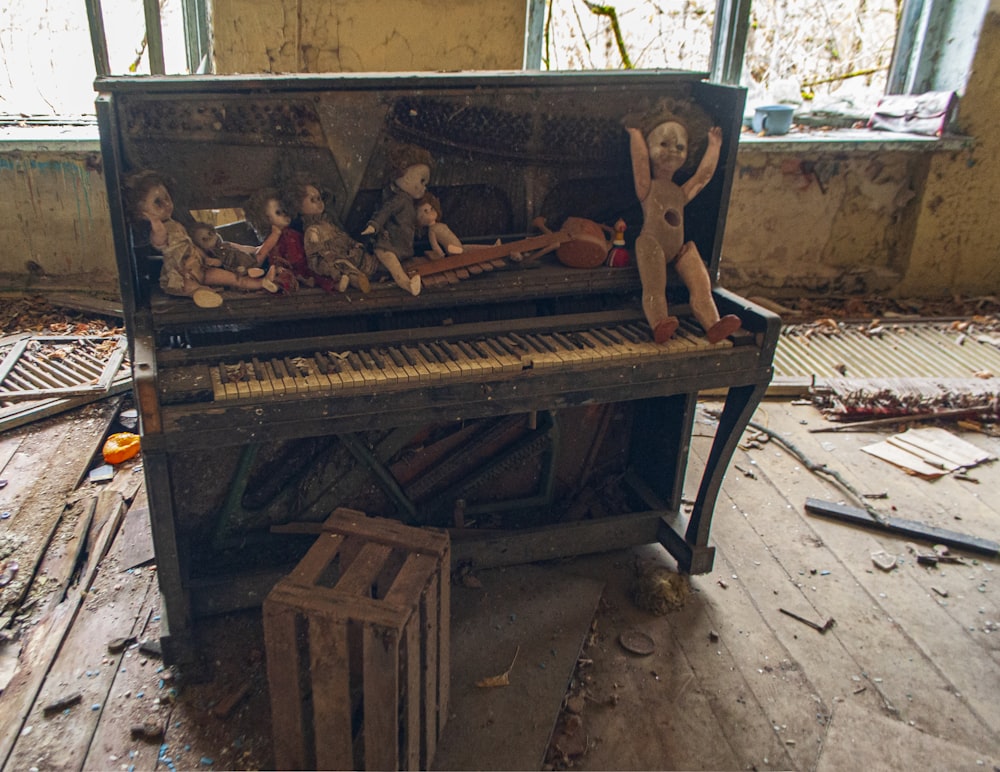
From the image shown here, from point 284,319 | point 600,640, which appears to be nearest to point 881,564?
point 600,640

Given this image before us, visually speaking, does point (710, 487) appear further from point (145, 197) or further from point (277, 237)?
point (145, 197)

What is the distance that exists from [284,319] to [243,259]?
22 cm

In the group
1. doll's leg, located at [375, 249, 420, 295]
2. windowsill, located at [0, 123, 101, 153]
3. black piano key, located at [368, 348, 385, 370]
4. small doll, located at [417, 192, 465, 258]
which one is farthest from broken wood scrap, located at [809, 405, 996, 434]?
windowsill, located at [0, 123, 101, 153]

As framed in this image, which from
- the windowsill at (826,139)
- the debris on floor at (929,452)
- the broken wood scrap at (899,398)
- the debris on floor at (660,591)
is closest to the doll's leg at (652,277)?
the debris on floor at (660,591)

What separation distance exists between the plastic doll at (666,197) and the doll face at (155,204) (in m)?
1.47

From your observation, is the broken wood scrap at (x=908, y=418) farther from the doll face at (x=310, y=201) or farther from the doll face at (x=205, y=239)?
the doll face at (x=205, y=239)

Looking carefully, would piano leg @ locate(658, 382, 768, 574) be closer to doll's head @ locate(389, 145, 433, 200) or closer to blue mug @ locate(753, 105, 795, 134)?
doll's head @ locate(389, 145, 433, 200)

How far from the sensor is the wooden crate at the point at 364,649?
188cm

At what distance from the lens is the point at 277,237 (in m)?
2.44

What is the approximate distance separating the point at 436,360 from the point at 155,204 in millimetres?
904

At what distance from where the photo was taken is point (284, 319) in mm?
2391

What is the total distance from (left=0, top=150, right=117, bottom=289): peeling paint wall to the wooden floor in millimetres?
2101

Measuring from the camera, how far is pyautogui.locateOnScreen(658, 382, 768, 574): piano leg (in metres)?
2.66

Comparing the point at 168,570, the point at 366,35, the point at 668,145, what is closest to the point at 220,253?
the point at 168,570
